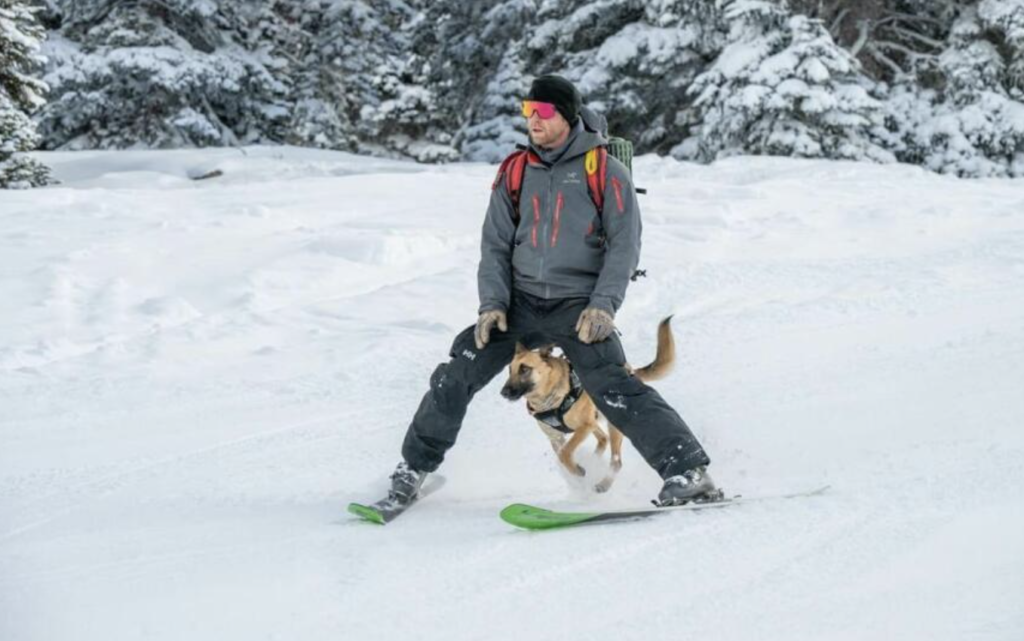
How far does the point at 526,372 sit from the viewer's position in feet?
14.0

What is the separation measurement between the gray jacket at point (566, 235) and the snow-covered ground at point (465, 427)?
92cm

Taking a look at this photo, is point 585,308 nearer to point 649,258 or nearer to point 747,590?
point 747,590

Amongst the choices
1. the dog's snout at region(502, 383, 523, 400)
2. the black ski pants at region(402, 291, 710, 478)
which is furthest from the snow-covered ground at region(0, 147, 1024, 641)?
the dog's snout at region(502, 383, 523, 400)

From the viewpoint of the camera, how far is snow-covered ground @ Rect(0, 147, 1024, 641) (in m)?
2.99

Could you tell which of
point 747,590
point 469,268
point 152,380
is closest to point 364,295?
point 469,268

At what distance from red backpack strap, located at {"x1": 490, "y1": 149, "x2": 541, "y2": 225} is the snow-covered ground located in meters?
1.27

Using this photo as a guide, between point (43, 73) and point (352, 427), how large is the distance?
68.8ft

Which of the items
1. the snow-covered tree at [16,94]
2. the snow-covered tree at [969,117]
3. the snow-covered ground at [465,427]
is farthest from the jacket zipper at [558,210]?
the snow-covered tree at [969,117]

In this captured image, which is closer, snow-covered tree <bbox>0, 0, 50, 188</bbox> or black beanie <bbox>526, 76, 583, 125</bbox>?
black beanie <bbox>526, 76, 583, 125</bbox>

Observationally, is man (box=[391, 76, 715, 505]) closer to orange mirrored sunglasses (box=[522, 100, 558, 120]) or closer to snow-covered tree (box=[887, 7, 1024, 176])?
orange mirrored sunglasses (box=[522, 100, 558, 120])

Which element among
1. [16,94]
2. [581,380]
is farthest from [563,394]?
[16,94]

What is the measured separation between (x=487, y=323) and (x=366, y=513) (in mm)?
890

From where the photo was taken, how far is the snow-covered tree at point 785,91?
55.4 feet

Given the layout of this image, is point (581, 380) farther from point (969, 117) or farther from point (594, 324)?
point (969, 117)
